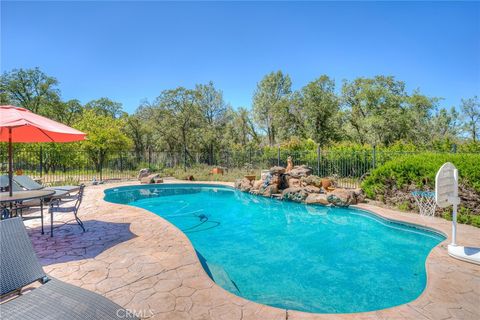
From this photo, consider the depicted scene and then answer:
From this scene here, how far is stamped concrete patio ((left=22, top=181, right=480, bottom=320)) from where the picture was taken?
240cm

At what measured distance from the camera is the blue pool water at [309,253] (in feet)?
11.4

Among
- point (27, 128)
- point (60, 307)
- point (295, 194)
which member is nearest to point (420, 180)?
point (295, 194)

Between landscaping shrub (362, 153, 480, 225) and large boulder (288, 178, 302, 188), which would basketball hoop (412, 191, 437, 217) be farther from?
large boulder (288, 178, 302, 188)

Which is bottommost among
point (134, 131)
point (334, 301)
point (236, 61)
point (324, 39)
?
point (334, 301)

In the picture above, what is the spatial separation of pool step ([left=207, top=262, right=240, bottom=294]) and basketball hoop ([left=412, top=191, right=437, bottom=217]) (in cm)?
548

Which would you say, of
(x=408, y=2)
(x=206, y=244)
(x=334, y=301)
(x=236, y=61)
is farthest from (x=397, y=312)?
(x=236, y=61)

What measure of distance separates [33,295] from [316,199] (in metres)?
8.26

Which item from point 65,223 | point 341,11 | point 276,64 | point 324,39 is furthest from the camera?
point 276,64

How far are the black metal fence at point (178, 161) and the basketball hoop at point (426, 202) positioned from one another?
10.9ft

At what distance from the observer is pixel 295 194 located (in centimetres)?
948

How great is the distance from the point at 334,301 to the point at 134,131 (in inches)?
1047

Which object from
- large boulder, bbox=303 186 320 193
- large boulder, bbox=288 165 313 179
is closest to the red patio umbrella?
large boulder, bbox=303 186 320 193

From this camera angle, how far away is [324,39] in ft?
32.9

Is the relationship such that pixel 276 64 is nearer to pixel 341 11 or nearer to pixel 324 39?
pixel 324 39
